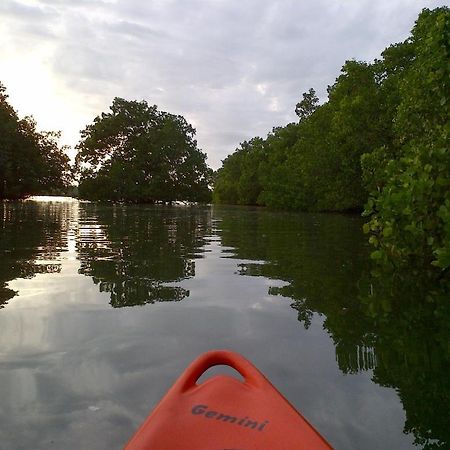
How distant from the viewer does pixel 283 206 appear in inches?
2104

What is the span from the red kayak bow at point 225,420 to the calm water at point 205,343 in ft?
2.03

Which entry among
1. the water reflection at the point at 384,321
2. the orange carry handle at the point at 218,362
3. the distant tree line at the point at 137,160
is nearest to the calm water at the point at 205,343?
the water reflection at the point at 384,321

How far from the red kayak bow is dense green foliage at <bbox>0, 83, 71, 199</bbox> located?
41.6m

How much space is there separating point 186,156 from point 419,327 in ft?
184

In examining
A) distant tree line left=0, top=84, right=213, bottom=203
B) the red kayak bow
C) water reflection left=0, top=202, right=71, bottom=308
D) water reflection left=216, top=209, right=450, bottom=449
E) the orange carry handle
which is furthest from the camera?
distant tree line left=0, top=84, right=213, bottom=203

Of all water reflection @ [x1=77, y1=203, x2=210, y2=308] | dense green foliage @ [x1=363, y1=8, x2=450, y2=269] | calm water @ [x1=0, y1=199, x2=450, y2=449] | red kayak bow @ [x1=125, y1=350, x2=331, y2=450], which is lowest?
calm water @ [x1=0, y1=199, x2=450, y2=449]

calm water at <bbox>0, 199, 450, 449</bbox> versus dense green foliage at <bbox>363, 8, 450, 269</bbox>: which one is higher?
dense green foliage at <bbox>363, 8, 450, 269</bbox>

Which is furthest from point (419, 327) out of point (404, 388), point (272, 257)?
point (272, 257)

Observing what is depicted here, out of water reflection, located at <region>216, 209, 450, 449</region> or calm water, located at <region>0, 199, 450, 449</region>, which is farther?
water reflection, located at <region>216, 209, 450, 449</region>

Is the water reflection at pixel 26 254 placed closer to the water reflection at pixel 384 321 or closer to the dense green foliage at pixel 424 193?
the water reflection at pixel 384 321

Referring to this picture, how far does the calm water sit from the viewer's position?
2.87m

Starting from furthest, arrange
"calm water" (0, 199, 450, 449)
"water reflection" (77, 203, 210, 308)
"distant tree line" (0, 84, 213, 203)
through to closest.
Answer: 1. "distant tree line" (0, 84, 213, 203)
2. "water reflection" (77, 203, 210, 308)
3. "calm water" (0, 199, 450, 449)

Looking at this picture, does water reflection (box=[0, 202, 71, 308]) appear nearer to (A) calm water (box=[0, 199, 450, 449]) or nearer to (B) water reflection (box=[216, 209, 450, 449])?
(A) calm water (box=[0, 199, 450, 449])

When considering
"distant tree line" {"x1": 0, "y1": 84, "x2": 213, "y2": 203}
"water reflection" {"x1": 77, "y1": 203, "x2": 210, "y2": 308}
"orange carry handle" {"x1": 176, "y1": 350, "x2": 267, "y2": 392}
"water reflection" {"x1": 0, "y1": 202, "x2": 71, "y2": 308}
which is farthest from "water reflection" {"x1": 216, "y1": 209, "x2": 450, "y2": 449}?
"distant tree line" {"x1": 0, "y1": 84, "x2": 213, "y2": 203}
